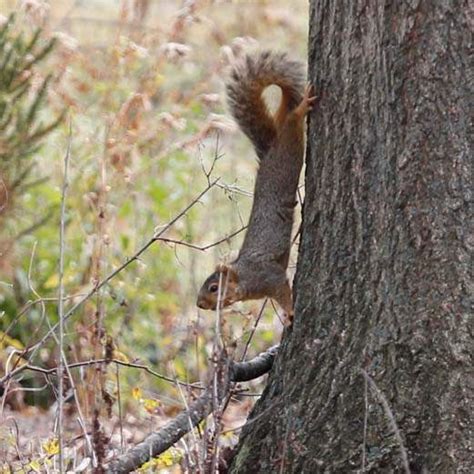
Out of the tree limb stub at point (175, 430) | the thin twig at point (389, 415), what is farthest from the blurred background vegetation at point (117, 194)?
the thin twig at point (389, 415)

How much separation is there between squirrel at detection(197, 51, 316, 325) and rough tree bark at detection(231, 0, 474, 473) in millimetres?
602

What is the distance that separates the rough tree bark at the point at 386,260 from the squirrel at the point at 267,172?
602mm

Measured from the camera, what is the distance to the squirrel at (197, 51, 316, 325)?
3322 mm

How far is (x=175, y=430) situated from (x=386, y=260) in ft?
2.30

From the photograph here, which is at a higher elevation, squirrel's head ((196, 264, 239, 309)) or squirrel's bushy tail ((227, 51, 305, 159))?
squirrel's bushy tail ((227, 51, 305, 159))

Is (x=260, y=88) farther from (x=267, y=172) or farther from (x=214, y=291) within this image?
(x=214, y=291)

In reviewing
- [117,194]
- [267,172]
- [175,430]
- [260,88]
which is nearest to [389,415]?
[175,430]

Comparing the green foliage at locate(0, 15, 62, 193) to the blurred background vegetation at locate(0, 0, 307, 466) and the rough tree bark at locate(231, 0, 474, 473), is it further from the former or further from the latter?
the rough tree bark at locate(231, 0, 474, 473)

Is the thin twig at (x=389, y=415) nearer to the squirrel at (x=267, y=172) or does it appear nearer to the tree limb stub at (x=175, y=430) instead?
the tree limb stub at (x=175, y=430)

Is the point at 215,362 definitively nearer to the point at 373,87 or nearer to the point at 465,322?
the point at 465,322

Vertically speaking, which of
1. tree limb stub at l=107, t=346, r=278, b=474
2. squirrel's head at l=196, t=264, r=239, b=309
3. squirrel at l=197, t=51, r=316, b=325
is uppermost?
squirrel at l=197, t=51, r=316, b=325

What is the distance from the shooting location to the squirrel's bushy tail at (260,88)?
3287 millimetres

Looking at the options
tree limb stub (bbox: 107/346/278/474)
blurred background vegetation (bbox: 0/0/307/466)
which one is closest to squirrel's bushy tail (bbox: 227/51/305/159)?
blurred background vegetation (bbox: 0/0/307/466)

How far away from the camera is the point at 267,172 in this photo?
341cm
